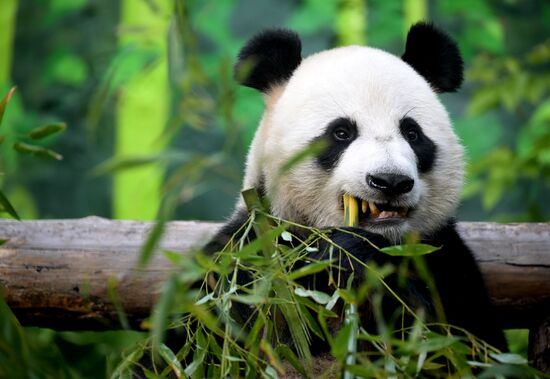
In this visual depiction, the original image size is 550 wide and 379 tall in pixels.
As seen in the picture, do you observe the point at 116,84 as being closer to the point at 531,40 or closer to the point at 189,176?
the point at 531,40

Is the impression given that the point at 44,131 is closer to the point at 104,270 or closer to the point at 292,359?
the point at 104,270

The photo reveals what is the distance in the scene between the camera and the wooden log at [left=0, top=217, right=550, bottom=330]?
2.55 meters

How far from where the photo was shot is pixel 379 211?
237 cm

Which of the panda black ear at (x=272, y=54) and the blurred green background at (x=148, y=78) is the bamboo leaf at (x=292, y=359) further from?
the blurred green background at (x=148, y=78)

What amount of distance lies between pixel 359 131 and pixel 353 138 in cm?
3

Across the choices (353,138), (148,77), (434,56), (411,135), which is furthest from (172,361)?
(148,77)

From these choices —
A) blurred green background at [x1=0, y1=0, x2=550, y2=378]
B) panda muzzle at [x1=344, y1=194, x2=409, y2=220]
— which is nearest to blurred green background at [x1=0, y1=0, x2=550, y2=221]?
blurred green background at [x1=0, y1=0, x2=550, y2=378]

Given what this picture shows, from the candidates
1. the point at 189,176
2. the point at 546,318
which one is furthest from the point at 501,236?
the point at 189,176

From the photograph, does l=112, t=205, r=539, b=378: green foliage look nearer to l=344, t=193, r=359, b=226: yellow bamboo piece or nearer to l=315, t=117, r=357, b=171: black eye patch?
l=344, t=193, r=359, b=226: yellow bamboo piece

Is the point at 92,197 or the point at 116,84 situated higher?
the point at 116,84

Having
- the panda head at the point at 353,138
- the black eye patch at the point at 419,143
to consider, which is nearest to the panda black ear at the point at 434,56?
the panda head at the point at 353,138

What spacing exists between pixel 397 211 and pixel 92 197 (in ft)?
13.8

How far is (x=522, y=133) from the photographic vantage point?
6.04 meters

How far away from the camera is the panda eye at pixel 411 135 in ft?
8.26
